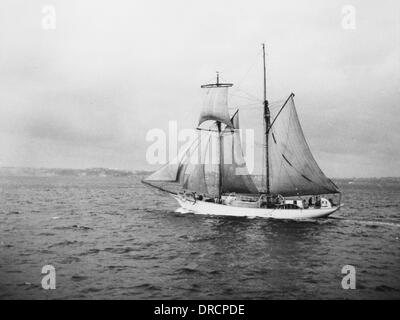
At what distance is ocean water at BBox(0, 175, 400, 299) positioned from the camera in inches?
666

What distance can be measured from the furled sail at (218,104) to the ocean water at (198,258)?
13.2m

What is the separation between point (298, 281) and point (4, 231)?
1065 inches

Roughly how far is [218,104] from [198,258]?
2547cm

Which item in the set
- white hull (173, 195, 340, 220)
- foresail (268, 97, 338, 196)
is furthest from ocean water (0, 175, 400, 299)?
foresail (268, 97, 338, 196)

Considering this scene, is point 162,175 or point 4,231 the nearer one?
point 4,231

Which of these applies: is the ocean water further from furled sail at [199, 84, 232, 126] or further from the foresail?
furled sail at [199, 84, 232, 126]

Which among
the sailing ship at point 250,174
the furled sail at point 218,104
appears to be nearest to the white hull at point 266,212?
the sailing ship at point 250,174

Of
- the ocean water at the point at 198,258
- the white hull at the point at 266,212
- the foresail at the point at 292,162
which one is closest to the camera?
the ocean water at the point at 198,258

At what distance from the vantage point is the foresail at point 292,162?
37.6 m

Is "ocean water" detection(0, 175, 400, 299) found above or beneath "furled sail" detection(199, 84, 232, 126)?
beneath

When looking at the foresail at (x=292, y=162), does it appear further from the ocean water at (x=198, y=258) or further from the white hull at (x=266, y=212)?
the ocean water at (x=198, y=258)
